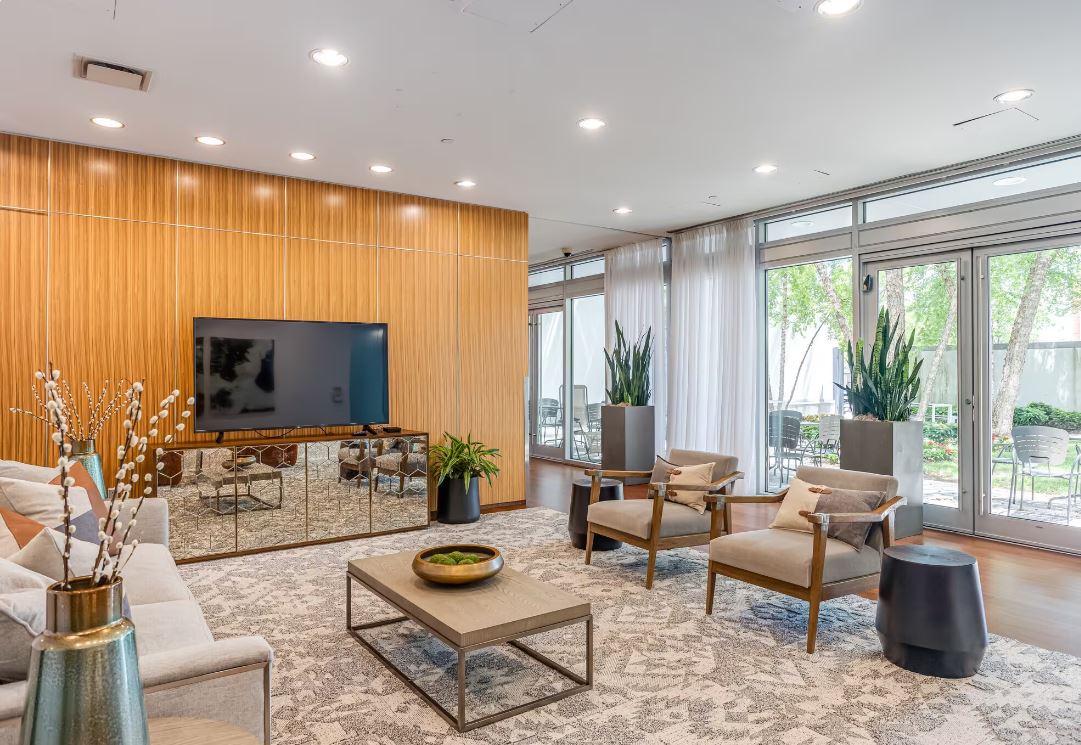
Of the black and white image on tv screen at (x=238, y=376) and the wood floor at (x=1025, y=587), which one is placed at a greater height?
the black and white image on tv screen at (x=238, y=376)

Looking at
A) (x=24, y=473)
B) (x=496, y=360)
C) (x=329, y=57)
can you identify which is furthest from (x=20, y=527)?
(x=496, y=360)

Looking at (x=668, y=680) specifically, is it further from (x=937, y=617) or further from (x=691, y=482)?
(x=691, y=482)

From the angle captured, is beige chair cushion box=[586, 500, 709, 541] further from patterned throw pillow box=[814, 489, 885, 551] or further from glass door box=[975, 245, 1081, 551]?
glass door box=[975, 245, 1081, 551]

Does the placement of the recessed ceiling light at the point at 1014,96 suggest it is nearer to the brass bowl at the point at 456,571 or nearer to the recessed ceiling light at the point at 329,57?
the recessed ceiling light at the point at 329,57

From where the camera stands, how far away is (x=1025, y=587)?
4035mm

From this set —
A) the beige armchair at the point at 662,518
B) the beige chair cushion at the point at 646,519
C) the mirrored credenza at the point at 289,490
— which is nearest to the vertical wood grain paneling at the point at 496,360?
the mirrored credenza at the point at 289,490

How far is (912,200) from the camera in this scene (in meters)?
5.63

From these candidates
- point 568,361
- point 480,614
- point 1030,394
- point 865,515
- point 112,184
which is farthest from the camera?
point 568,361

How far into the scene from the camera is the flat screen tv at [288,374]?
480 centimetres

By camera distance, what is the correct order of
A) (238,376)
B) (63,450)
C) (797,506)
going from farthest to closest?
1. (238,376)
2. (797,506)
3. (63,450)

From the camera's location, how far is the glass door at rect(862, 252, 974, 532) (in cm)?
534

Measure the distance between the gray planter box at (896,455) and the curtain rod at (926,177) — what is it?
191cm

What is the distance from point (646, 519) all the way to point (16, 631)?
3.12 m

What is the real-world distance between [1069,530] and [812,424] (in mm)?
2163
